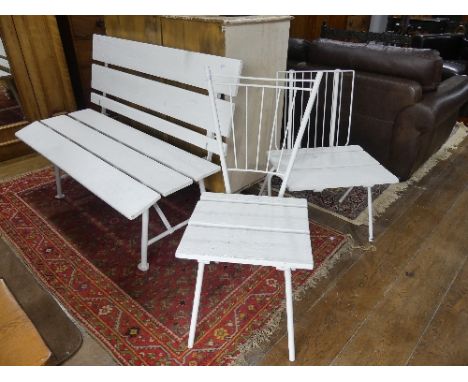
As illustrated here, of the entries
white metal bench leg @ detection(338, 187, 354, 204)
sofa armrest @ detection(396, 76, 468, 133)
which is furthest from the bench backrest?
sofa armrest @ detection(396, 76, 468, 133)

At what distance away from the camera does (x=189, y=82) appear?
6.37 ft

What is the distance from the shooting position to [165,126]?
2.13m

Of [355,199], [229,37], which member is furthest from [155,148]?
[355,199]

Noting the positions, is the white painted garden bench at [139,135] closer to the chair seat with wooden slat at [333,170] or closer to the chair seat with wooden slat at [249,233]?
the chair seat with wooden slat at [249,233]

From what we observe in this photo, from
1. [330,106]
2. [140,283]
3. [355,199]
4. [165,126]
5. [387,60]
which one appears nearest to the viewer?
[140,283]

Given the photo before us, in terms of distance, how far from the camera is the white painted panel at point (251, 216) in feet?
4.44

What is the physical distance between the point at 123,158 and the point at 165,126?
371 mm

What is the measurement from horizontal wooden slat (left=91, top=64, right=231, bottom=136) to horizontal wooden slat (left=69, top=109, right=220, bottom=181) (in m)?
0.18

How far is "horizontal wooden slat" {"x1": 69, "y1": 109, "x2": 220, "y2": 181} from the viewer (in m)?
1.80

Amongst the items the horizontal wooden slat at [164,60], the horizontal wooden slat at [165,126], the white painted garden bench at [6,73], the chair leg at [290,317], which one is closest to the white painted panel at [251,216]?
the chair leg at [290,317]

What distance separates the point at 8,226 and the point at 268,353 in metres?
1.70

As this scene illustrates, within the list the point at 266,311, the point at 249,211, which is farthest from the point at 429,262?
the point at 249,211

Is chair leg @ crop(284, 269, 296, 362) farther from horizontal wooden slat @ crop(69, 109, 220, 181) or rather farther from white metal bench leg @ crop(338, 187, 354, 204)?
white metal bench leg @ crop(338, 187, 354, 204)

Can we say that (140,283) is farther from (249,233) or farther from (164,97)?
(164,97)
